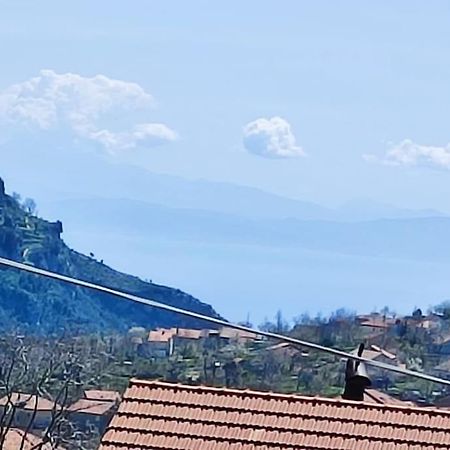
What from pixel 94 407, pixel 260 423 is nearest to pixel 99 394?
pixel 94 407

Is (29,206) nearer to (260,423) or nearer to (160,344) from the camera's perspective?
(160,344)

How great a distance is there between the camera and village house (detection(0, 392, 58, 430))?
8898 millimetres

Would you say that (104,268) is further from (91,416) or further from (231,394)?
(231,394)

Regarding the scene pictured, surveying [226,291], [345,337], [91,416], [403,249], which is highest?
[403,249]

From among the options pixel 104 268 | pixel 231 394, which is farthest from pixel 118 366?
pixel 104 268

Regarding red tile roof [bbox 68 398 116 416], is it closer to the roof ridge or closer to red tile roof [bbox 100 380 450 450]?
the roof ridge

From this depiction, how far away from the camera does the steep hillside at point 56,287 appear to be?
35312 millimetres

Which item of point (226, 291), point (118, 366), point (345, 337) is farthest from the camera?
point (226, 291)

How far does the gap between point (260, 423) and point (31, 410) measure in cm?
386

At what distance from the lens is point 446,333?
29531 mm

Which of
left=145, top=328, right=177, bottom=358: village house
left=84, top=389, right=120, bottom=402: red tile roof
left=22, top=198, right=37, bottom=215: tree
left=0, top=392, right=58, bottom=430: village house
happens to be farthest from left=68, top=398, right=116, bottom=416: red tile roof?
left=22, top=198, right=37, bottom=215: tree

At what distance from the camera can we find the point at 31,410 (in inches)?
359

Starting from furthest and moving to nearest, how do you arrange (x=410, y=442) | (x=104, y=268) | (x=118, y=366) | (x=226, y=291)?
(x=226, y=291) → (x=104, y=268) → (x=118, y=366) → (x=410, y=442)

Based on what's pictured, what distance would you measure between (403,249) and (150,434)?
474 ft
